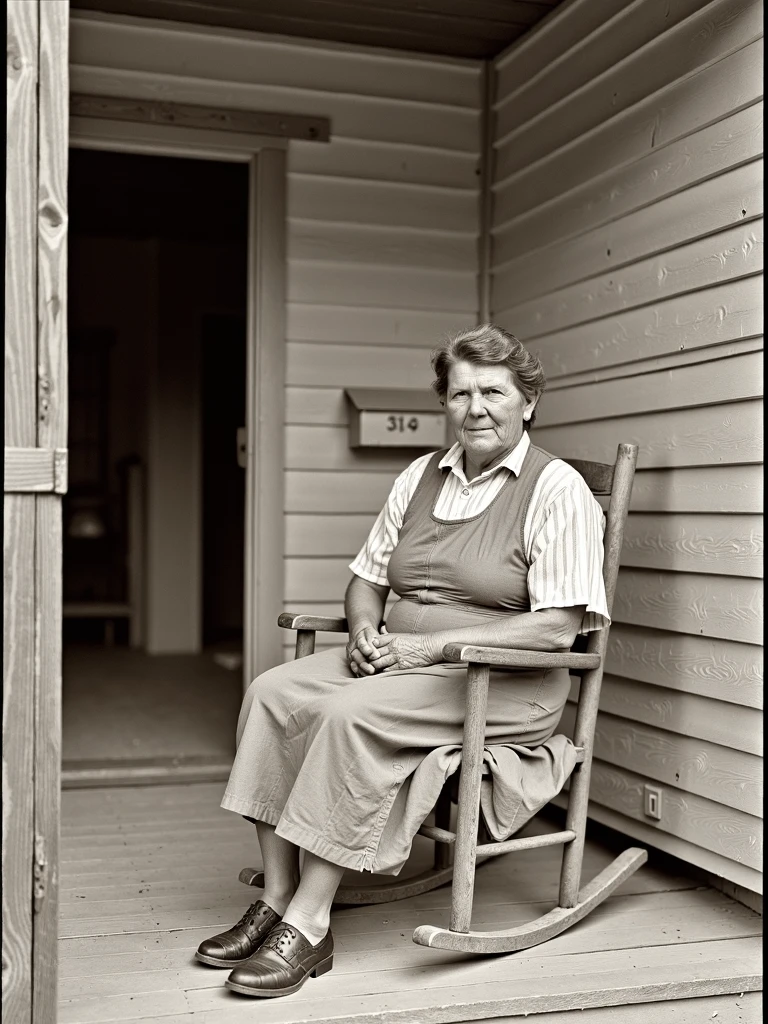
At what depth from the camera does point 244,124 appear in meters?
3.86

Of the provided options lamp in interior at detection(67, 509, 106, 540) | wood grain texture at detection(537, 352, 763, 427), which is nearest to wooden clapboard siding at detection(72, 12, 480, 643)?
wood grain texture at detection(537, 352, 763, 427)

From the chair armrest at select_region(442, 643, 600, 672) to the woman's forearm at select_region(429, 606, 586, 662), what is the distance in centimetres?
3

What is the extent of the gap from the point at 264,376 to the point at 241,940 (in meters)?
2.04

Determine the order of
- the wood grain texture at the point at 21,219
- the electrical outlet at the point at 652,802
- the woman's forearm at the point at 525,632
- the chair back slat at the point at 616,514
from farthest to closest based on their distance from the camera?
the electrical outlet at the point at 652,802
the chair back slat at the point at 616,514
the woman's forearm at the point at 525,632
the wood grain texture at the point at 21,219

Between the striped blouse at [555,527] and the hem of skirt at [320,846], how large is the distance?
686 mm

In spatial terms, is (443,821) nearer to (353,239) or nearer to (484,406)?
(484,406)

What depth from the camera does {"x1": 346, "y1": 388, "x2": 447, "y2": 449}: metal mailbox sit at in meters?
3.95

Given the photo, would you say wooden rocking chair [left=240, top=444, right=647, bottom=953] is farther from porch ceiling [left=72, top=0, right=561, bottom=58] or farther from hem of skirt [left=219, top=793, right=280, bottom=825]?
porch ceiling [left=72, top=0, right=561, bottom=58]

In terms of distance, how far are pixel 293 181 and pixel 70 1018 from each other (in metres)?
2.77

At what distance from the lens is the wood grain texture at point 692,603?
2686 mm

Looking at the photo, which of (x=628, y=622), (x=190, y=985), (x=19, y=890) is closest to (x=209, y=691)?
(x=628, y=622)

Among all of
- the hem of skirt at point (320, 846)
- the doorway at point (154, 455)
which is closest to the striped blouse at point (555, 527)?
the hem of skirt at point (320, 846)

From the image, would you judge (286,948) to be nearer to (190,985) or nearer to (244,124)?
(190,985)

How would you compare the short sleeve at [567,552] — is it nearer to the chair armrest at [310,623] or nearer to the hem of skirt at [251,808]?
the chair armrest at [310,623]
